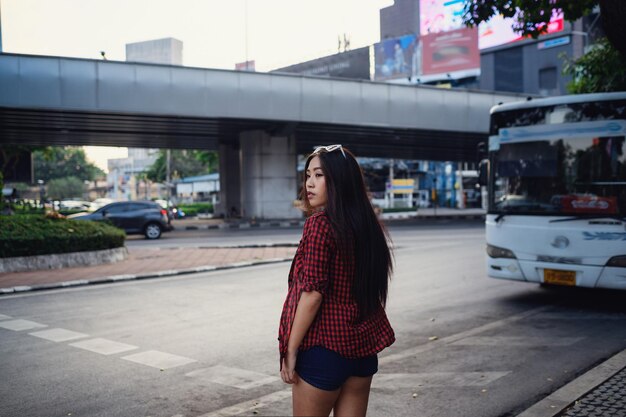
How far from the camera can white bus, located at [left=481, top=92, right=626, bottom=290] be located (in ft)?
24.8

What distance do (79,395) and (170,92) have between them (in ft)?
71.1

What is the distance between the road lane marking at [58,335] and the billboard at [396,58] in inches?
2486

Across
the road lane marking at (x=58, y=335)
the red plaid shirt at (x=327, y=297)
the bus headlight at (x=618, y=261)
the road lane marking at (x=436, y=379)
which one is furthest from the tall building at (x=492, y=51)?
the red plaid shirt at (x=327, y=297)

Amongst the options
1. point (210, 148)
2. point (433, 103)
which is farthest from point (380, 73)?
point (433, 103)

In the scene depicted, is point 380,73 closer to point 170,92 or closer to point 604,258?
point 170,92

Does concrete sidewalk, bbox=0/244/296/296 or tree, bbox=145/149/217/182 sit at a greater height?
tree, bbox=145/149/217/182

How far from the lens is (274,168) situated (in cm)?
3200

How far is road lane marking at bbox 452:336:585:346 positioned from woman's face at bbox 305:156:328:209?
14.0ft

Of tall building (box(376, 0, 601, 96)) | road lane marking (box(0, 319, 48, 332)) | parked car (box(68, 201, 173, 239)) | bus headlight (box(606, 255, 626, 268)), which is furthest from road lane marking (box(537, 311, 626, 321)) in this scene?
tall building (box(376, 0, 601, 96))

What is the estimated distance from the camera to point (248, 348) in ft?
20.5

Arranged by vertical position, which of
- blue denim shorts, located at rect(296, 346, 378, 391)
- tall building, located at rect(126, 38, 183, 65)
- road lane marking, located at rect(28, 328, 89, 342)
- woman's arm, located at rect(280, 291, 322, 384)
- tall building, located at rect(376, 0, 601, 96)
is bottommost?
road lane marking, located at rect(28, 328, 89, 342)

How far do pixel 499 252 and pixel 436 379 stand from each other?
12.3ft

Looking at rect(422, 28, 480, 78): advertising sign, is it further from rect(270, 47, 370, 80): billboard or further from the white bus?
the white bus

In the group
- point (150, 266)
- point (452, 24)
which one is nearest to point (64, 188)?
point (452, 24)
